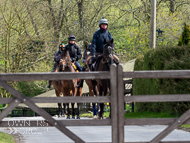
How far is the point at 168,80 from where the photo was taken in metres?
14.8

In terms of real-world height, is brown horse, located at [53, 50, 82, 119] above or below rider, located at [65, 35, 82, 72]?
below

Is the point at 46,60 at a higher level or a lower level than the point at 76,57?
lower

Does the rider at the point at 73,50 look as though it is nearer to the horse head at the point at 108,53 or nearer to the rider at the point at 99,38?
the rider at the point at 99,38

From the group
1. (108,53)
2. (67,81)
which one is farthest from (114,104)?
(67,81)

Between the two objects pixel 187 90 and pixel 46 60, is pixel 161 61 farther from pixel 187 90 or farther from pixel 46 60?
pixel 46 60

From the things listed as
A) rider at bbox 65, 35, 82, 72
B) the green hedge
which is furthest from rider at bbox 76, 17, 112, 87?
rider at bbox 65, 35, 82, 72

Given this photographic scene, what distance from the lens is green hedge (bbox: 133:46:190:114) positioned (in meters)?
14.3

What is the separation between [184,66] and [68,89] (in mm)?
5295

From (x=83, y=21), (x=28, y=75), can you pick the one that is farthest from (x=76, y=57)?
(x=83, y=21)

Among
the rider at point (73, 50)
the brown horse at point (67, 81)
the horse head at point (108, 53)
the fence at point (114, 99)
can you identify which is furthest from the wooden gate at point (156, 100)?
the rider at point (73, 50)

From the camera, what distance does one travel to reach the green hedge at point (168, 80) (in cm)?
1426

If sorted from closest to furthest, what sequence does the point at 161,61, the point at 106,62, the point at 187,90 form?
the point at 106,62
the point at 187,90
the point at 161,61

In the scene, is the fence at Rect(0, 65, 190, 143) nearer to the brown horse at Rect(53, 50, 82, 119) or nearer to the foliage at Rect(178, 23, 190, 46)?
the brown horse at Rect(53, 50, 82, 119)

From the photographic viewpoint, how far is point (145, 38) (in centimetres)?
3441
